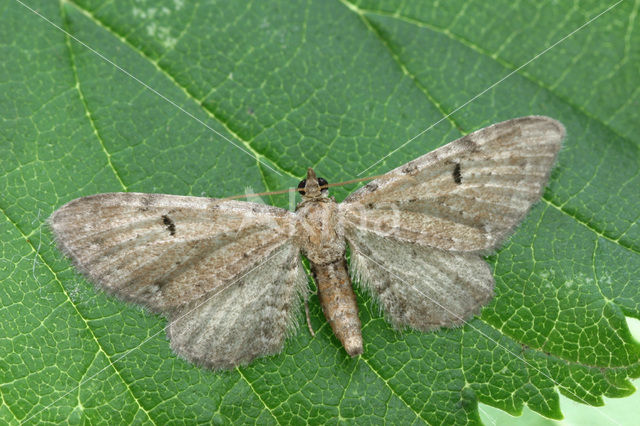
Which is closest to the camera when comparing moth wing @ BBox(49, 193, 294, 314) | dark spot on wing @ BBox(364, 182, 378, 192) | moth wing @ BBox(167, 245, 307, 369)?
moth wing @ BBox(49, 193, 294, 314)

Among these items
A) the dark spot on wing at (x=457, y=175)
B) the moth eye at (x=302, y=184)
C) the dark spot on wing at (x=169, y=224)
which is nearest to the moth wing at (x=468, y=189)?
the dark spot on wing at (x=457, y=175)

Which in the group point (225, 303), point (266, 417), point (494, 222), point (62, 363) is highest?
point (494, 222)

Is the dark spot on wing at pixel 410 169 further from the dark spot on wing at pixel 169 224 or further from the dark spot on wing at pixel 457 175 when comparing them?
the dark spot on wing at pixel 169 224

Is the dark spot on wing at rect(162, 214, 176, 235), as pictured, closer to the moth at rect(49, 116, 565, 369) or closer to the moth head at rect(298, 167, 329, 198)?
the moth at rect(49, 116, 565, 369)

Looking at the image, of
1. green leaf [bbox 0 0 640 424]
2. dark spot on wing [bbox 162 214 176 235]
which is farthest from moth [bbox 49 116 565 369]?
green leaf [bbox 0 0 640 424]

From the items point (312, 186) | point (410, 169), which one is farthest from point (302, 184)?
point (410, 169)

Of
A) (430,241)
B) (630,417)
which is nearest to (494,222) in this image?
(430,241)

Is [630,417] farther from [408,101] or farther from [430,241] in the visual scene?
[408,101]
